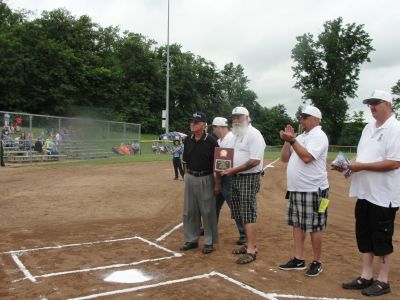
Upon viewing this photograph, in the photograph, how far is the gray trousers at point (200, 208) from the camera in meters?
6.23

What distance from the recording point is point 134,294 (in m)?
4.56

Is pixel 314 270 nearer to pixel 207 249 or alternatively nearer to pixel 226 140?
pixel 207 249

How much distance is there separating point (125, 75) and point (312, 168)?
61.9 m

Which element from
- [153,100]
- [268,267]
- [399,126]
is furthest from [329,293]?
[153,100]

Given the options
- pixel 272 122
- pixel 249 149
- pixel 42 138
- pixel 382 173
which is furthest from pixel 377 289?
pixel 272 122

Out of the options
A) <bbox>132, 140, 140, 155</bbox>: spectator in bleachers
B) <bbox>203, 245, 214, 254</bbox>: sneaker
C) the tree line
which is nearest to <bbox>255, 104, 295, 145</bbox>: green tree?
the tree line

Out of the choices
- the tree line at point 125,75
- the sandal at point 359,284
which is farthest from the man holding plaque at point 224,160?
the tree line at point 125,75

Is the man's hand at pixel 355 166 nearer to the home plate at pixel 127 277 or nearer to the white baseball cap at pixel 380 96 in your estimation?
the white baseball cap at pixel 380 96

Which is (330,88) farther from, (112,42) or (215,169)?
(215,169)

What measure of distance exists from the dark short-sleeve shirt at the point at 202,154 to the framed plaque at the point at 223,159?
288mm

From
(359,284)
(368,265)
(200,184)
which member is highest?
(200,184)

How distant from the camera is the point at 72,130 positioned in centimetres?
2809

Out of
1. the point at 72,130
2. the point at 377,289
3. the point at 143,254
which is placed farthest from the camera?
the point at 72,130

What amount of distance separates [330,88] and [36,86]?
4431 cm
